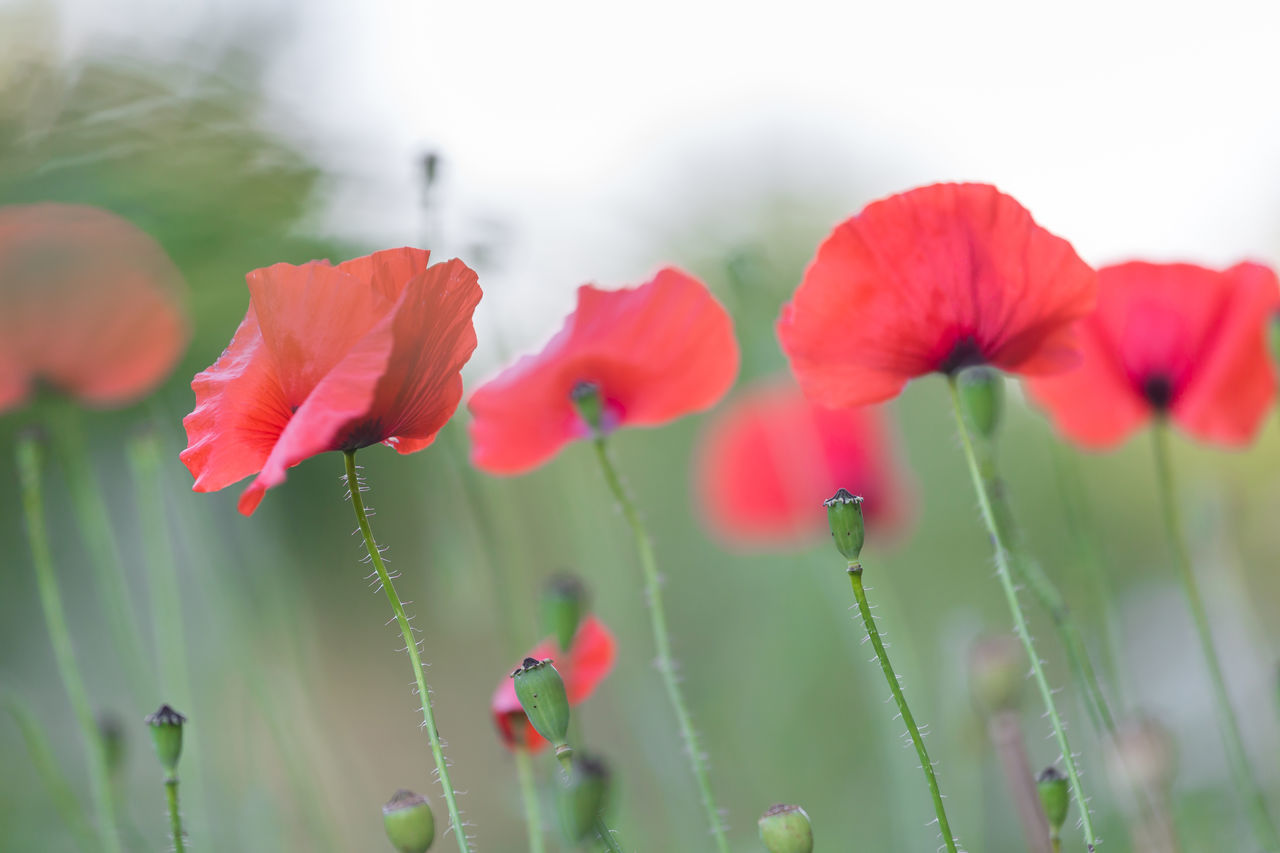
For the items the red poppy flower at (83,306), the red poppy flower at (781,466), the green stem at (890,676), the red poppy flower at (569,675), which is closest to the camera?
the green stem at (890,676)

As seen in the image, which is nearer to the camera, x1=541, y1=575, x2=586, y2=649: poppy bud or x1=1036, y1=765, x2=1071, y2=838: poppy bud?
x1=1036, y1=765, x2=1071, y2=838: poppy bud

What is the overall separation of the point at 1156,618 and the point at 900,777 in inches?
35.3

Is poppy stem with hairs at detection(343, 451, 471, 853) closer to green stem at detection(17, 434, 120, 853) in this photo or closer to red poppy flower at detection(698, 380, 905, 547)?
green stem at detection(17, 434, 120, 853)

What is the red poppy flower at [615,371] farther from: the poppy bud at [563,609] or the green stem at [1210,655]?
the green stem at [1210,655]

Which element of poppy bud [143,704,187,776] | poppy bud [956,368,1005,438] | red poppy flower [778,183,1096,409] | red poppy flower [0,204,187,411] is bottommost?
poppy bud [143,704,187,776]

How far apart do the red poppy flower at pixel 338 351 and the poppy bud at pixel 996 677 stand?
0.30m

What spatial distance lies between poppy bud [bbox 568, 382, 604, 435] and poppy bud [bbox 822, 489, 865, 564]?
6.7 inches

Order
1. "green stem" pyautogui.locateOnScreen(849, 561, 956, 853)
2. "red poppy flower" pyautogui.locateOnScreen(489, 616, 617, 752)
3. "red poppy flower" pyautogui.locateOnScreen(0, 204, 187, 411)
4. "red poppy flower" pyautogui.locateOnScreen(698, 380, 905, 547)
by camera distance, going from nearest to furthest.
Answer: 1. "green stem" pyautogui.locateOnScreen(849, 561, 956, 853)
2. "red poppy flower" pyautogui.locateOnScreen(489, 616, 617, 752)
3. "red poppy flower" pyautogui.locateOnScreen(0, 204, 187, 411)
4. "red poppy flower" pyautogui.locateOnScreen(698, 380, 905, 547)

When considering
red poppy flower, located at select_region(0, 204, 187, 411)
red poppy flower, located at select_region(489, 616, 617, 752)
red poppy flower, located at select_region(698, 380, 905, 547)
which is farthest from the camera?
red poppy flower, located at select_region(698, 380, 905, 547)

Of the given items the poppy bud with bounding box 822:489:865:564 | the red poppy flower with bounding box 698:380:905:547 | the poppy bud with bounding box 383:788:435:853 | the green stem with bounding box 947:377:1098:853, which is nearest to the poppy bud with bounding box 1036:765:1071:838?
the green stem with bounding box 947:377:1098:853

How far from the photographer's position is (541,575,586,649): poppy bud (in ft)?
1.57

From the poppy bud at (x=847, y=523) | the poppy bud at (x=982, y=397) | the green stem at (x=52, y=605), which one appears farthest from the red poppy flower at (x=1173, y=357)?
the green stem at (x=52, y=605)

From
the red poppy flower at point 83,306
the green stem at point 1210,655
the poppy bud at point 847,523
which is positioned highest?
the red poppy flower at point 83,306

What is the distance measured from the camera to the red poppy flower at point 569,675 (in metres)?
0.45
